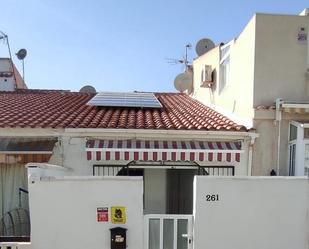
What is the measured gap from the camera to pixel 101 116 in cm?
2159

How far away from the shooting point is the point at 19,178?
61.7ft

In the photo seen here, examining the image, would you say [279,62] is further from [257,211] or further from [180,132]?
[257,211]

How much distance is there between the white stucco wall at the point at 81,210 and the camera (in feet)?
45.1

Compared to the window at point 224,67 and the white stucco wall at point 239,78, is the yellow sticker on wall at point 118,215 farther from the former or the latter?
the window at point 224,67

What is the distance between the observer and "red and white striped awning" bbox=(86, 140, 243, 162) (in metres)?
18.0

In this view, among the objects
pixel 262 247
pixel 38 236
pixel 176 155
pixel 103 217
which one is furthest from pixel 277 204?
pixel 38 236

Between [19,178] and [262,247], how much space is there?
12.6m

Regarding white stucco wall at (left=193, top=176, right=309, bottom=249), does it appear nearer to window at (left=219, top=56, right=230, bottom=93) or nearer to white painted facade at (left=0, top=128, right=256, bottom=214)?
white painted facade at (left=0, top=128, right=256, bottom=214)

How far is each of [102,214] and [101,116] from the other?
8872 millimetres

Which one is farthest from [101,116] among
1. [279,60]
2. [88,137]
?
[279,60]

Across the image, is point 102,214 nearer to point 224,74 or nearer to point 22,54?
point 224,74

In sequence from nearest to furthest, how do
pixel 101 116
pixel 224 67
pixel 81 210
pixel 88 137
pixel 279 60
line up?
pixel 81 210, pixel 279 60, pixel 88 137, pixel 101 116, pixel 224 67

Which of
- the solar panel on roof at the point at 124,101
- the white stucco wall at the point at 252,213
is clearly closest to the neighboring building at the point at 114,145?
the solar panel on roof at the point at 124,101

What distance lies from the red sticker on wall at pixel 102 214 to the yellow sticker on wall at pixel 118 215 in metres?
0.28
